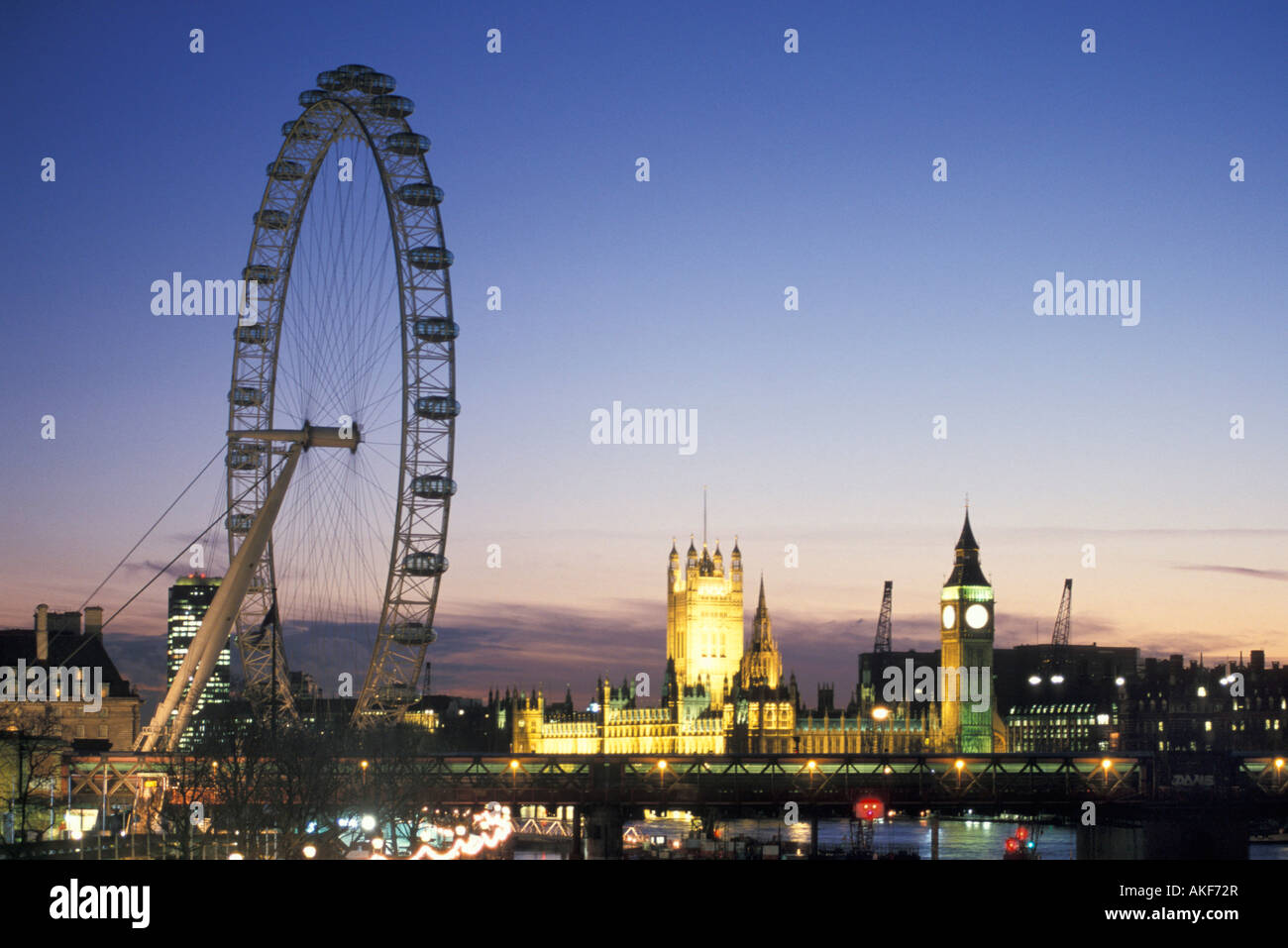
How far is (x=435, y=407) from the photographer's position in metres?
71.9

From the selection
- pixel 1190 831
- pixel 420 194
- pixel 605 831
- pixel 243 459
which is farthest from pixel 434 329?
pixel 1190 831

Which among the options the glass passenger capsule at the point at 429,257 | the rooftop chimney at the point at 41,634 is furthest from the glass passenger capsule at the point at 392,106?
the rooftop chimney at the point at 41,634

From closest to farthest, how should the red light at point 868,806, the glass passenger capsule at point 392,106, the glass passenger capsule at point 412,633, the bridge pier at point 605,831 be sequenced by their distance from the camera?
the glass passenger capsule at point 392,106, the glass passenger capsule at point 412,633, the red light at point 868,806, the bridge pier at point 605,831

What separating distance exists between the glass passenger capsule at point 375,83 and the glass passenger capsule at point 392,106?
0.33 metres

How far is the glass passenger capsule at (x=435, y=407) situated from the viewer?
71.9 meters

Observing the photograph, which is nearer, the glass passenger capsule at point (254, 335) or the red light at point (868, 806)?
the glass passenger capsule at point (254, 335)

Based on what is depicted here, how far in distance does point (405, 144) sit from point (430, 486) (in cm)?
1432

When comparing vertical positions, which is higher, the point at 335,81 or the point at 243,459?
the point at 335,81

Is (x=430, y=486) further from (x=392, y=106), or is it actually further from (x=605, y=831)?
(x=605, y=831)

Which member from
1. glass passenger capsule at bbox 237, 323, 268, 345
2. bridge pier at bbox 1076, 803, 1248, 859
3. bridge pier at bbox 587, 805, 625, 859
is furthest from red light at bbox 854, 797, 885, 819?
glass passenger capsule at bbox 237, 323, 268, 345

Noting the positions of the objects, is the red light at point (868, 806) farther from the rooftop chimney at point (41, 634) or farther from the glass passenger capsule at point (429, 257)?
the rooftop chimney at point (41, 634)

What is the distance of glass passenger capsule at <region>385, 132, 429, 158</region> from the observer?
68.8 metres

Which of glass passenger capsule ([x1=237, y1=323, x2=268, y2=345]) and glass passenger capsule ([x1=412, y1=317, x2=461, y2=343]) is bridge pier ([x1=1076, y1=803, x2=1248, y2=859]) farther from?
glass passenger capsule ([x1=237, y1=323, x2=268, y2=345])

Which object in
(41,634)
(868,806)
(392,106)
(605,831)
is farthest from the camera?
(41,634)
